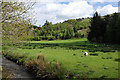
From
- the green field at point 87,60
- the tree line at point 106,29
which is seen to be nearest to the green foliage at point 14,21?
the green field at point 87,60

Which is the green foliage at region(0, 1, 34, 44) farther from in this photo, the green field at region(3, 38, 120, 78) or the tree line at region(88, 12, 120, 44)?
the tree line at region(88, 12, 120, 44)

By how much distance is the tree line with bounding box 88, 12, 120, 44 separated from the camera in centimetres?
5608

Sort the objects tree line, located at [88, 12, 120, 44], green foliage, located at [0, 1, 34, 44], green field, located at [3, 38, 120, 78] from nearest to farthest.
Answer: green foliage, located at [0, 1, 34, 44]
green field, located at [3, 38, 120, 78]
tree line, located at [88, 12, 120, 44]

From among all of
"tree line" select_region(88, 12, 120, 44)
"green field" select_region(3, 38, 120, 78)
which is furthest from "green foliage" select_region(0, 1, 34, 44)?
"tree line" select_region(88, 12, 120, 44)

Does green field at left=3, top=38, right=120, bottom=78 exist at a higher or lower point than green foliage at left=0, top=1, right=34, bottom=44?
lower

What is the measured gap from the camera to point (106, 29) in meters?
64.0

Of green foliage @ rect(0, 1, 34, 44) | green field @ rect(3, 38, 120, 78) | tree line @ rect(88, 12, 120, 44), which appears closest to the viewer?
green foliage @ rect(0, 1, 34, 44)

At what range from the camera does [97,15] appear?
243 feet

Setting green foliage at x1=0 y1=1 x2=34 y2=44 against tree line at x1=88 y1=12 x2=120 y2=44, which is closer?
green foliage at x1=0 y1=1 x2=34 y2=44

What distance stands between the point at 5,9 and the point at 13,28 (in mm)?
1561

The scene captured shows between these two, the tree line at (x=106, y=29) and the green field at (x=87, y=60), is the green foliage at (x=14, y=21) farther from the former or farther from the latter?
the tree line at (x=106, y=29)

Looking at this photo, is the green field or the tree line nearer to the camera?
the green field

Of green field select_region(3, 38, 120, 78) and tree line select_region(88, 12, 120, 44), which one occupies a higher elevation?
tree line select_region(88, 12, 120, 44)

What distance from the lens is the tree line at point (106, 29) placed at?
5608 cm
